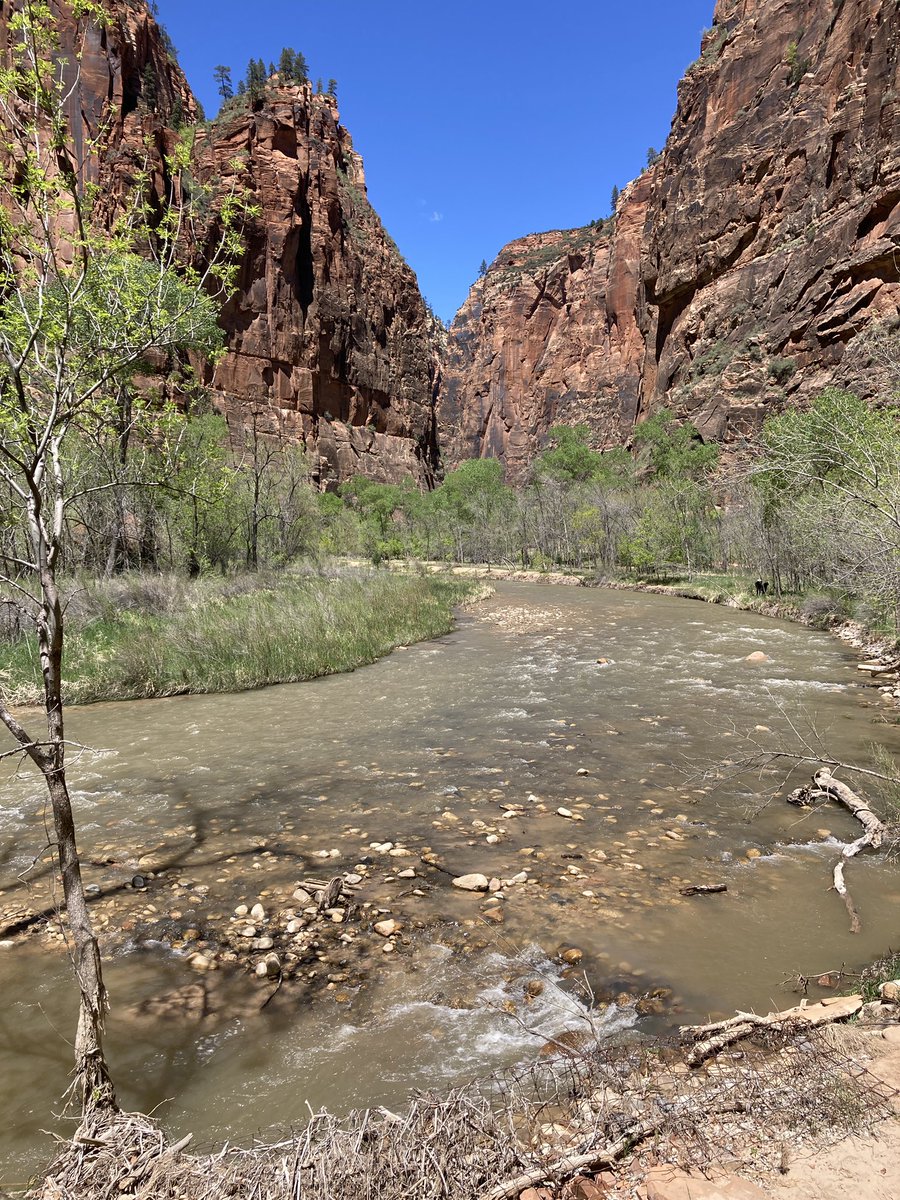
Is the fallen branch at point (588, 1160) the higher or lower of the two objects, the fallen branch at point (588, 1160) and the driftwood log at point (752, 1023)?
the higher

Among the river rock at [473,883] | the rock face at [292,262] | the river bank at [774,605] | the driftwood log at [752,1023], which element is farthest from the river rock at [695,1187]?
the rock face at [292,262]

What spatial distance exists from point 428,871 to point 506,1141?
3053 mm

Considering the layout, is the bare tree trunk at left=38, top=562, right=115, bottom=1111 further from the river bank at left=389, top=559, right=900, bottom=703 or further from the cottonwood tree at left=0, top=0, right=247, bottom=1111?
the river bank at left=389, top=559, right=900, bottom=703

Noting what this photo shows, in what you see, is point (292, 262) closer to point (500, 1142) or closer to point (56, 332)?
point (56, 332)

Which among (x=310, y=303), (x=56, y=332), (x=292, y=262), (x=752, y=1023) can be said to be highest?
(x=292, y=262)

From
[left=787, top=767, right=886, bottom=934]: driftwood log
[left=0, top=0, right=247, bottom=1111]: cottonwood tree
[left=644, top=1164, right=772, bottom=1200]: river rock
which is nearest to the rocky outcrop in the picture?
[left=0, top=0, right=247, bottom=1111]: cottonwood tree

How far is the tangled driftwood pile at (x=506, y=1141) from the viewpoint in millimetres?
1971

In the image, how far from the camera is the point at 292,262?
7694 centimetres

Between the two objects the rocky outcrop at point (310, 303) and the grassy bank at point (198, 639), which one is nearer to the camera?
the grassy bank at point (198, 639)

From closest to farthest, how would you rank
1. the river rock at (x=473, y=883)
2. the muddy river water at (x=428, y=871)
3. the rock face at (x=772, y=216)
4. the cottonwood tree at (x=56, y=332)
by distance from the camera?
1. the cottonwood tree at (x=56, y=332)
2. the muddy river water at (x=428, y=871)
3. the river rock at (x=473, y=883)
4. the rock face at (x=772, y=216)

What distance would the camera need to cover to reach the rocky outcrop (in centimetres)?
7194

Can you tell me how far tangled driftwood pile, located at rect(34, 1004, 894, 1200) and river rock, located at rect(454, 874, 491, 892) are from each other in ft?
7.29

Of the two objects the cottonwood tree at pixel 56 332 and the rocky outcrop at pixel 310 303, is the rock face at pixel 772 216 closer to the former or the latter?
the cottonwood tree at pixel 56 332

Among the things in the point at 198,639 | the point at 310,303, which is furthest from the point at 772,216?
the point at 198,639
